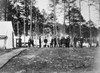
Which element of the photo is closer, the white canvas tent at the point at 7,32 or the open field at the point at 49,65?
the open field at the point at 49,65

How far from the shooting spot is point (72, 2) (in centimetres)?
6041

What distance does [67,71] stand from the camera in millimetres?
9891

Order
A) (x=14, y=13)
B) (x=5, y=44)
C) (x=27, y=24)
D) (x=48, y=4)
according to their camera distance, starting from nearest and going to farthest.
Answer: (x=5, y=44) < (x=48, y=4) < (x=14, y=13) < (x=27, y=24)

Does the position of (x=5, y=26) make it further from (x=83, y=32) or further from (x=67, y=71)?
(x=83, y=32)

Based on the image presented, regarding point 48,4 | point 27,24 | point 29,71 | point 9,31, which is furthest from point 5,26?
point 27,24

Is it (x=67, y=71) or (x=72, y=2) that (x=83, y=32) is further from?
(x=67, y=71)

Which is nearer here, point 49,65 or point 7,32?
point 49,65

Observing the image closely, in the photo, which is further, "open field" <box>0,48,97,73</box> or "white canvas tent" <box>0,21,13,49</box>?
"white canvas tent" <box>0,21,13,49</box>

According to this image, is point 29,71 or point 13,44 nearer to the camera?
point 29,71

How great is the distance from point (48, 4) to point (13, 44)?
89.6ft

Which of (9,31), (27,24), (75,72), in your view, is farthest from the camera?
(27,24)

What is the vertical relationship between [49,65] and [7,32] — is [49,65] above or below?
below

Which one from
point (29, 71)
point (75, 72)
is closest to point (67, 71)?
point (75, 72)

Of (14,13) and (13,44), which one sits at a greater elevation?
(14,13)
